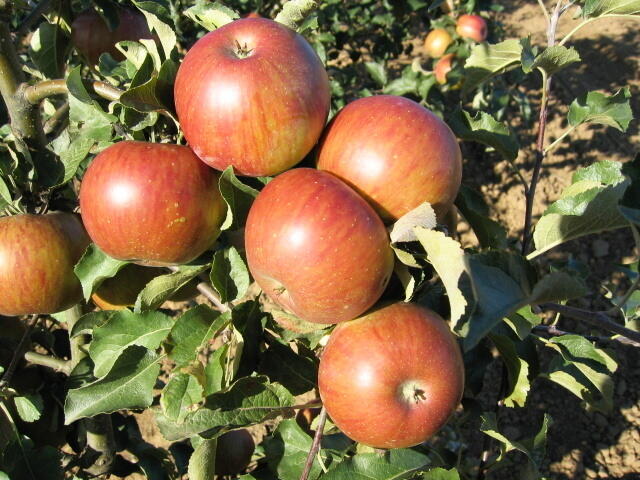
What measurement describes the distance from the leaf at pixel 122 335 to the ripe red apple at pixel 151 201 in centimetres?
16

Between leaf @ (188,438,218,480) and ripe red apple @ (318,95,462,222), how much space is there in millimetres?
557

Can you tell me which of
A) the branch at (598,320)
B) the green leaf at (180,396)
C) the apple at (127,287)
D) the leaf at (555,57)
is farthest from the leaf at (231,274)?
the leaf at (555,57)

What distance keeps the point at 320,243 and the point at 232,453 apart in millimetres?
1128

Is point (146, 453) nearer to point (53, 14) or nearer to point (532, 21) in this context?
point (53, 14)

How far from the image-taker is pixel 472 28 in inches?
155

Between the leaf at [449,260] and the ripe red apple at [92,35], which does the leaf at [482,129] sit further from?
the ripe red apple at [92,35]

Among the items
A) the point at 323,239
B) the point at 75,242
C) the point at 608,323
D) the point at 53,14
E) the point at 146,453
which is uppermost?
the point at 53,14

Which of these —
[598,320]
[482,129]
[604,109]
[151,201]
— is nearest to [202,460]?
[151,201]

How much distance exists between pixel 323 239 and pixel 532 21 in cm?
649

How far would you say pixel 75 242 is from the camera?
1.22 m

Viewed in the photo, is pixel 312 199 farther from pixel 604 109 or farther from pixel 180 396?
pixel 604 109

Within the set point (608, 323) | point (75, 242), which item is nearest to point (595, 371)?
point (608, 323)

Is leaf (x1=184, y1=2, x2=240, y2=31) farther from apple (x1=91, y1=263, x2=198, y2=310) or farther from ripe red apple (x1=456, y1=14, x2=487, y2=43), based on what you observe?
ripe red apple (x1=456, y1=14, x2=487, y2=43)

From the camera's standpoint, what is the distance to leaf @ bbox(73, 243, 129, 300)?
1110 mm
